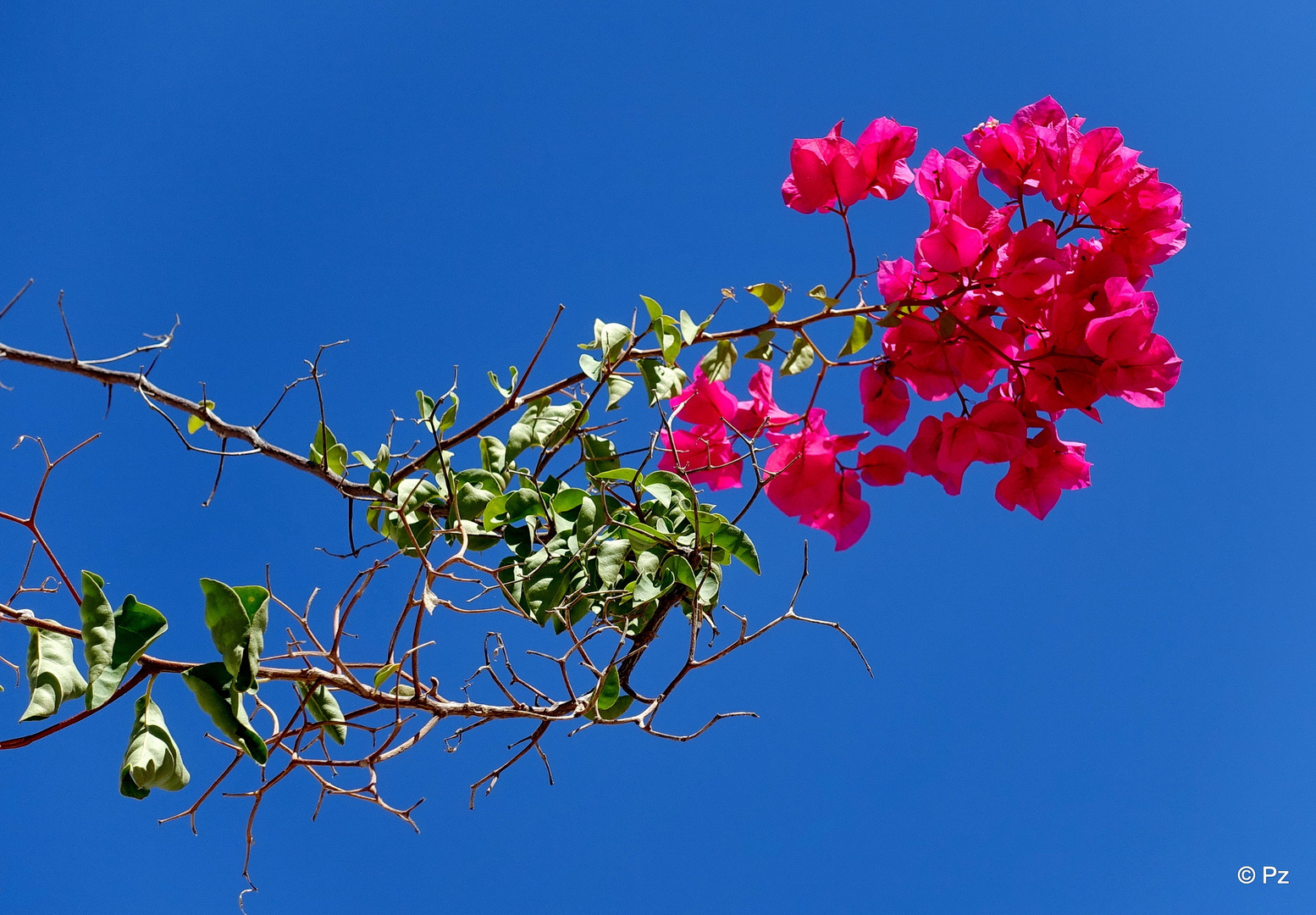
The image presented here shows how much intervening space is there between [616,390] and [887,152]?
37 cm

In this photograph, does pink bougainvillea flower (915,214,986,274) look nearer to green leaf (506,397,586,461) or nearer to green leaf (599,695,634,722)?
green leaf (506,397,586,461)

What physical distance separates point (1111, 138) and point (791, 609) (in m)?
0.56

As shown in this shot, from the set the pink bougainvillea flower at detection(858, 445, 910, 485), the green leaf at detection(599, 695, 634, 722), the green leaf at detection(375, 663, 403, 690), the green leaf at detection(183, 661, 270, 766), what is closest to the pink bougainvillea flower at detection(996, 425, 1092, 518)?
the pink bougainvillea flower at detection(858, 445, 910, 485)

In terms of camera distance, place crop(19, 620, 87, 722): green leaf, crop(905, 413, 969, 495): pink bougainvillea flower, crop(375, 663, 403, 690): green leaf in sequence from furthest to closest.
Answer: crop(905, 413, 969, 495): pink bougainvillea flower → crop(375, 663, 403, 690): green leaf → crop(19, 620, 87, 722): green leaf

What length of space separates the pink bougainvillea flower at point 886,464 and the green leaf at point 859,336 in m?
0.11

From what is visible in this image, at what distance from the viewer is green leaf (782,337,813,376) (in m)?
0.98

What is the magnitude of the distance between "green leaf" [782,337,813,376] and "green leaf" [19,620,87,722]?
0.67 meters

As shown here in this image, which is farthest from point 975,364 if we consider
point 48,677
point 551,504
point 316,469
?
point 48,677

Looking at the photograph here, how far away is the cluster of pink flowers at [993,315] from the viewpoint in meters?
0.88

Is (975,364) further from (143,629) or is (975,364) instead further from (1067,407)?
(143,629)

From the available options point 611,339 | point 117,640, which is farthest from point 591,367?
point 117,640

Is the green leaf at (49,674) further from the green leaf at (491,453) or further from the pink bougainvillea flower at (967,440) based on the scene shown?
the pink bougainvillea flower at (967,440)

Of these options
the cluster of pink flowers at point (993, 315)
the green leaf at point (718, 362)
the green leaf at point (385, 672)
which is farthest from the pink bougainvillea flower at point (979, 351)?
the green leaf at point (385, 672)

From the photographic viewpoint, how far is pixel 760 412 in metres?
1.00
